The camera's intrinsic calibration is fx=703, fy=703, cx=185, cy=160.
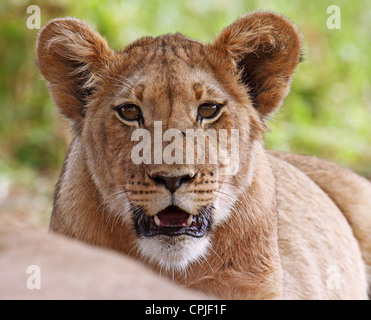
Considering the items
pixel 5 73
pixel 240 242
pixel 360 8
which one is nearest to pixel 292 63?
pixel 240 242

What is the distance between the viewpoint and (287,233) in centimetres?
583

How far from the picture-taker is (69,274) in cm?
339

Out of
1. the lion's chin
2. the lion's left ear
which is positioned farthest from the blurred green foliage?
the lion's chin

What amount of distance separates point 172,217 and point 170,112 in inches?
24.8

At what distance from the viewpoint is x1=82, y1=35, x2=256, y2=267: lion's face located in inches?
157

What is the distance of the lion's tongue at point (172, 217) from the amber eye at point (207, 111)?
2.04 ft

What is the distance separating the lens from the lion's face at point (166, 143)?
3.99m

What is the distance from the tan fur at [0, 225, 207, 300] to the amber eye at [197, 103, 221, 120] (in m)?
1.13

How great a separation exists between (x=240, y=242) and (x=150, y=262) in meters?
0.59

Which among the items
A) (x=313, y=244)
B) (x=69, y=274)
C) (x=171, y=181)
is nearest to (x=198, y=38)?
(x=313, y=244)

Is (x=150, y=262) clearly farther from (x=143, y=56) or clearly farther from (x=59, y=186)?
(x=143, y=56)

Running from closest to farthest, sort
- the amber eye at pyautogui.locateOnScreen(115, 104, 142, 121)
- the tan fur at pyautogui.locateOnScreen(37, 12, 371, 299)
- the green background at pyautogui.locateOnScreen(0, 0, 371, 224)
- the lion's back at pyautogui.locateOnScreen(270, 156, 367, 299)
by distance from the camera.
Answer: the tan fur at pyautogui.locateOnScreen(37, 12, 371, 299)
the amber eye at pyautogui.locateOnScreen(115, 104, 142, 121)
the lion's back at pyautogui.locateOnScreen(270, 156, 367, 299)
the green background at pyautogui.locateOnScreen(0, 0, 371, 224)

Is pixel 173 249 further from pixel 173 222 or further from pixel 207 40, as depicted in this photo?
pixel 207 40

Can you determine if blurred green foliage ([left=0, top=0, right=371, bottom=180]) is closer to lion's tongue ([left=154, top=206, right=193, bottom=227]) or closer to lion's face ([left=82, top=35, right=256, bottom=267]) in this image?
lion's face ([left=82, top=35, right=256, bottom=267])
